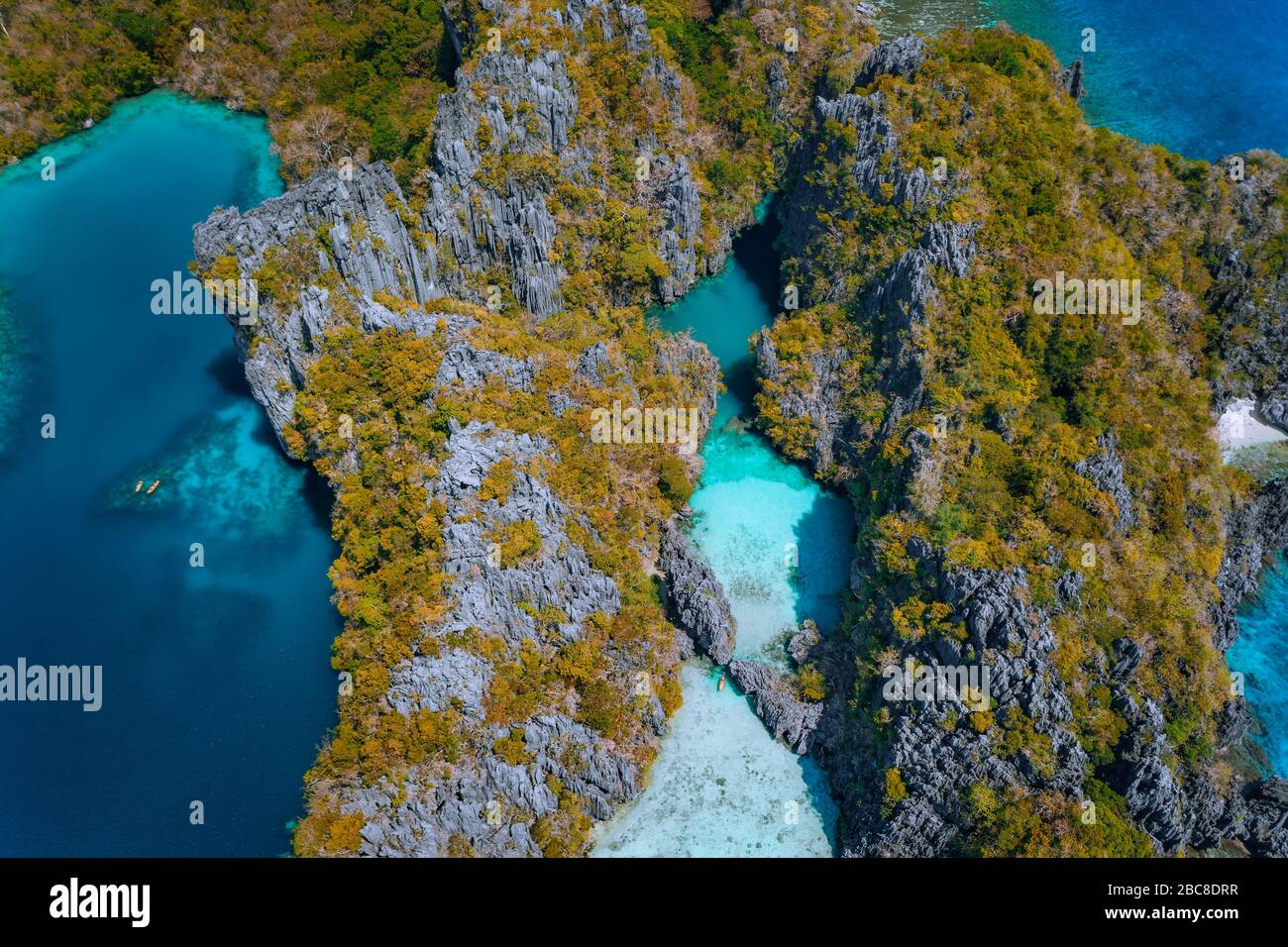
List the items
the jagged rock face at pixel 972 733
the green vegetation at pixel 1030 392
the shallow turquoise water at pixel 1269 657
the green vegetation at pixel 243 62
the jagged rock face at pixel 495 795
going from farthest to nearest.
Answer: the green vegetation at pixel 243 62
the shallow turquoise water at pixel 1269 657
the green vegetation at pixel 1030 392
the jagged rock face at pixel 972 733
the jagged rock face at pixel 495 795

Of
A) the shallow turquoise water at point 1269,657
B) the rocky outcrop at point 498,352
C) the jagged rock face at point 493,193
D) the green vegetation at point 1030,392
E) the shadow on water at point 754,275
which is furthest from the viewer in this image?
the shadow on water at point 754,275

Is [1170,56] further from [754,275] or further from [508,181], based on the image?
[508,181]

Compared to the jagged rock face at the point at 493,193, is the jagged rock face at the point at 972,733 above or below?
below

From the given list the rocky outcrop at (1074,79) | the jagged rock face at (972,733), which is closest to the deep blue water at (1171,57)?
the rocky outcrop at (1074,79)

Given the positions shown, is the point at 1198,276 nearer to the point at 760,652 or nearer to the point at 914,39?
the point at 914,39

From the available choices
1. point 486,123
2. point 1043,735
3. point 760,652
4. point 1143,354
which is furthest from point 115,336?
point 1143,354

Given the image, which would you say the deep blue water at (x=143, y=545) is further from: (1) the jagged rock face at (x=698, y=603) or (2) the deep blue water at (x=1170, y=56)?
(2) the deep blue water at (x=1170, y=56)
